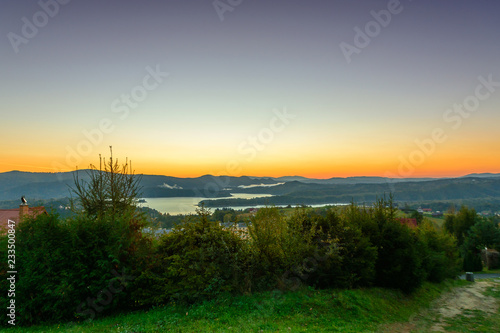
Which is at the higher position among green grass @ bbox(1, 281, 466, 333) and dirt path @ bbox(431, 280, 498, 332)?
green grass @ bbox(1, 281, 466, 333)

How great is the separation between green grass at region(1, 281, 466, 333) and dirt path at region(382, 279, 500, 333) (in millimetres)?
424

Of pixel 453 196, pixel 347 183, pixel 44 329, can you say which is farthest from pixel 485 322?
pixel 453 196

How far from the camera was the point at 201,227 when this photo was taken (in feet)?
34.9

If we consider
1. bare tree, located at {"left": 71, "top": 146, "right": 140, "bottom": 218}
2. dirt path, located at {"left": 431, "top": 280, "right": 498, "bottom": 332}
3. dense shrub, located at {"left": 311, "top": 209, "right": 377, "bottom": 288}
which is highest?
bare tree, located at {"left": 71, "top": 146, "right": 140, "bottom": 218}

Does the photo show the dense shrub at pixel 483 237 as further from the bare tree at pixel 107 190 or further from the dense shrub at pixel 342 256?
the bare tree at pixel 107 190

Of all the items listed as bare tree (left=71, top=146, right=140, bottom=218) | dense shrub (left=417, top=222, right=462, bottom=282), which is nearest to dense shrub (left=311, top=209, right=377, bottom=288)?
dense shrub (left=417, top=222, right=462, bottom=282)

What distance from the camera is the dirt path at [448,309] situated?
9.08 metres

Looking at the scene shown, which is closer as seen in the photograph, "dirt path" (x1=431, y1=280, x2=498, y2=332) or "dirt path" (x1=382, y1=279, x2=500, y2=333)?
"dirt path" (x1=382, y1=279, x2=500, y2=333)

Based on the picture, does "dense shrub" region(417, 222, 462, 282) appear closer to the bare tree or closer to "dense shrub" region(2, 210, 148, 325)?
"dense shrub" region(2, 210, 148, 325)

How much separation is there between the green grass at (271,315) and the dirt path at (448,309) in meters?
0.42

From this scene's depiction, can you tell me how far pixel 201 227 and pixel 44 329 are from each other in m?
5.41

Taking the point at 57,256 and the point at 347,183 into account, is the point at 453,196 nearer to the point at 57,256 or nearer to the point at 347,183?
the point at 347,183

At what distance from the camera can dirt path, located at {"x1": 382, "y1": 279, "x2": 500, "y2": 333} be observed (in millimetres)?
9080

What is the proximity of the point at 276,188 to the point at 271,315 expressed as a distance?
2265 inches
